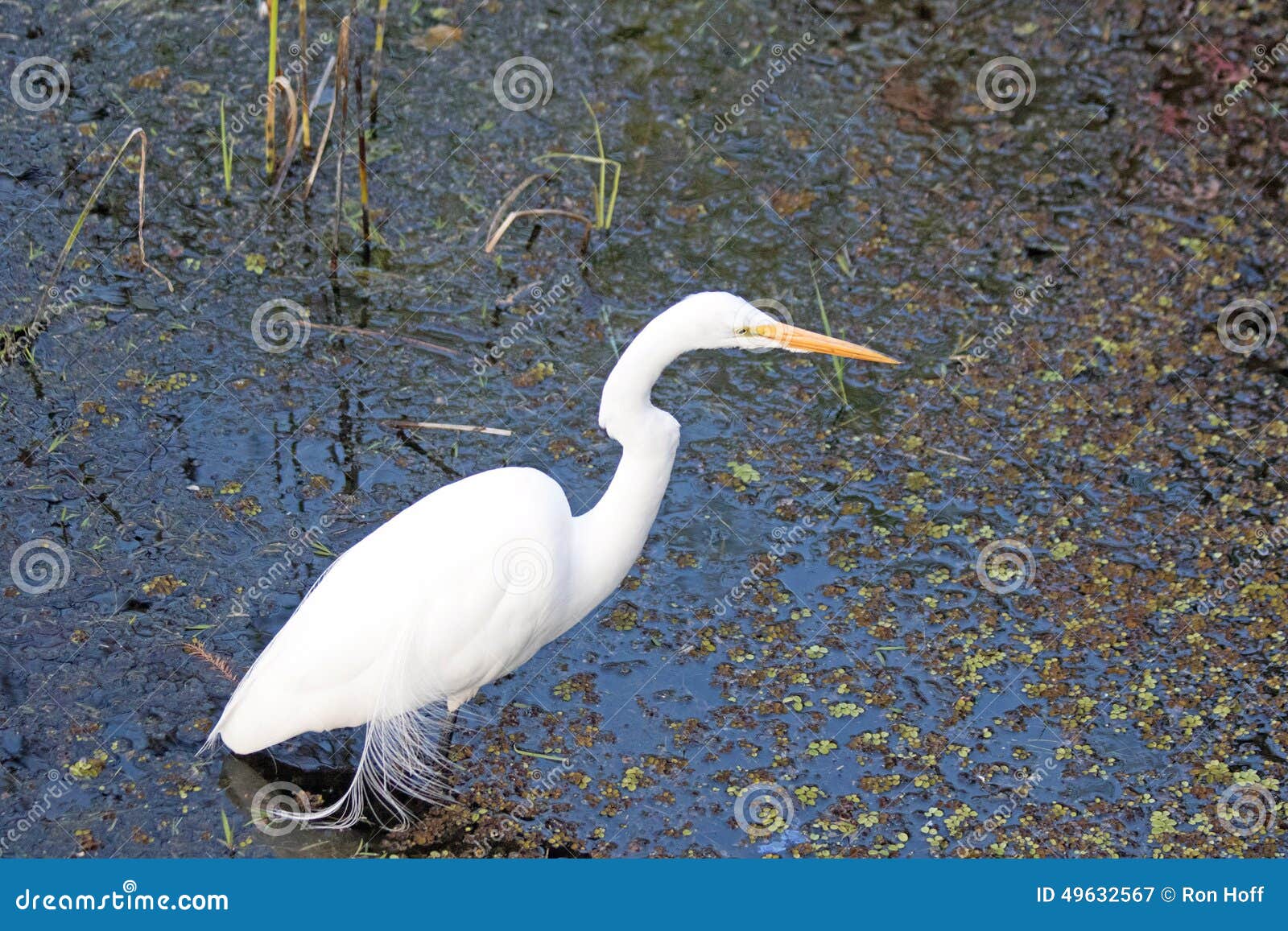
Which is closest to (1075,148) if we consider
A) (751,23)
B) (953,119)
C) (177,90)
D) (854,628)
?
(953,119)

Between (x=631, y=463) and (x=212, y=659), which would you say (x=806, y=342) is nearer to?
(x=631, y=463)

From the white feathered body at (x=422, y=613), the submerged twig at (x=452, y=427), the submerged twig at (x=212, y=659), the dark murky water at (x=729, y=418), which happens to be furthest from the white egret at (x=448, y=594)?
the submerged twig at (x=452, y=427)

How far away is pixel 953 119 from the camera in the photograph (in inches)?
291

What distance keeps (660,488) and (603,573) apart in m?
0.33

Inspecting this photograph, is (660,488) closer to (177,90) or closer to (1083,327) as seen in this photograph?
(1083,327)

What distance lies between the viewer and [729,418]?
5.70 metres

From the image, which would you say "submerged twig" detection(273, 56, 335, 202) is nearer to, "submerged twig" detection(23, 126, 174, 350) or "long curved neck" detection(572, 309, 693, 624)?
"submerged twig" detection(23, 126, 174, 350)

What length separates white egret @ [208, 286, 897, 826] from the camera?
390cm

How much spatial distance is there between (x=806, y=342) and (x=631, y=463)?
0.61 metres

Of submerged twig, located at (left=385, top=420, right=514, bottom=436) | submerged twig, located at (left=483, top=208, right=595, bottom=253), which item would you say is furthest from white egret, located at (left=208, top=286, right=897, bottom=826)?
submerged twig, located at (left=483, top=208, right=595, bottom=253)

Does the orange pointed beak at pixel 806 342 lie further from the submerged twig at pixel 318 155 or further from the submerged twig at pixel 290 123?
the submerged twig at pixel 290 123

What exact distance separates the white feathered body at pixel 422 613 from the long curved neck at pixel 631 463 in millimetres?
87

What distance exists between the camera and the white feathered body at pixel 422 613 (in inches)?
154

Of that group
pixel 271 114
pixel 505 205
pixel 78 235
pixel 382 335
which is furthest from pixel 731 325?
pixel 78 235
